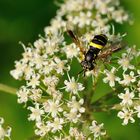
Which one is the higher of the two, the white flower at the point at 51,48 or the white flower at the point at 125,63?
the white flower at the point at 51,48

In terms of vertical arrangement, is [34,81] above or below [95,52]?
below

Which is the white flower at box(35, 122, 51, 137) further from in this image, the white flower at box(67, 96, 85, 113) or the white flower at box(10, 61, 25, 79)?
the white flower at box(10, 61, 25, 79)

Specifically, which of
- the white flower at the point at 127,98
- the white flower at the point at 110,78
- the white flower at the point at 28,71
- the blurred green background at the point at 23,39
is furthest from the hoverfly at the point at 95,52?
the blurred green background at the point at 23,39

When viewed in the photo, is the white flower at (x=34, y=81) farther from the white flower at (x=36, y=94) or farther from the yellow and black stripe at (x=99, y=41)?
the yellow and black stripe at (x=99, y=41)

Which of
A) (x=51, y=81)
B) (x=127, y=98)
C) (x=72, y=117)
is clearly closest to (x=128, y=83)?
(x=127, y=98)

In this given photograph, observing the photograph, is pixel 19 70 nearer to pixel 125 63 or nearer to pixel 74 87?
pixel 74 87

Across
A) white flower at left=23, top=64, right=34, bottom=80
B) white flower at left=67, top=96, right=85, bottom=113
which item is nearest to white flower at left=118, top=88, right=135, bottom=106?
white flower at left=67, top=96, right=85, bottom=113

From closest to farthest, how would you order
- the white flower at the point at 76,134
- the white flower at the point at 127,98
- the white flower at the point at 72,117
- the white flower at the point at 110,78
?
the white flower at the point at 76,134, the white flower at the point at 72,117, the white flower at the point at 127,98, the white flower at the point at 110,78
